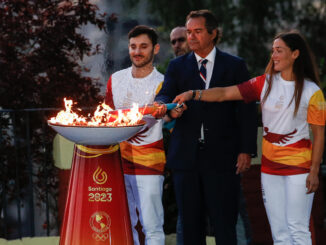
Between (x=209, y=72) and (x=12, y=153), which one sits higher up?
(x=209, y=72)

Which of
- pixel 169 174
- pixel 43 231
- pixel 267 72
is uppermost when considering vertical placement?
pixel 267 72

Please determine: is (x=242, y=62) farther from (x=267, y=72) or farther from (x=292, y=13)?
(x=292, y=13)

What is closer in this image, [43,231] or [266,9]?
[43,231]

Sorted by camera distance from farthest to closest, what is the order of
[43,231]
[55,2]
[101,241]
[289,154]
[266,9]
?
[266,9], [43,231], [55,2], [289,154], [101,241]

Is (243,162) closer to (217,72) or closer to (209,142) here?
(209,142)

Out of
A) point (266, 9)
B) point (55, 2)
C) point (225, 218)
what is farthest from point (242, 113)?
point (266, 9)

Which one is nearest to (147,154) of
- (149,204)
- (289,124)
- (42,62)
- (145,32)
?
(149,204)

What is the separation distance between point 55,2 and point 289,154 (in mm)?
3180

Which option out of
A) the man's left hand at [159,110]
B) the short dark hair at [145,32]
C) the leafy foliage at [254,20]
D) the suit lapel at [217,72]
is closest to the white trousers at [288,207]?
the suit lapel at [217,72]

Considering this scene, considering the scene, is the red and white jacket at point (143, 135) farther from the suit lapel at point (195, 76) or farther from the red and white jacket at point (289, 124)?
the red and white jacket at point (289, 124)

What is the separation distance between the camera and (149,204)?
3.59 metres

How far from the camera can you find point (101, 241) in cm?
308

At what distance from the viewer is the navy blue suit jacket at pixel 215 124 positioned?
134 inches

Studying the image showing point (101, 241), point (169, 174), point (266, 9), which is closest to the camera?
point (101, 241)
